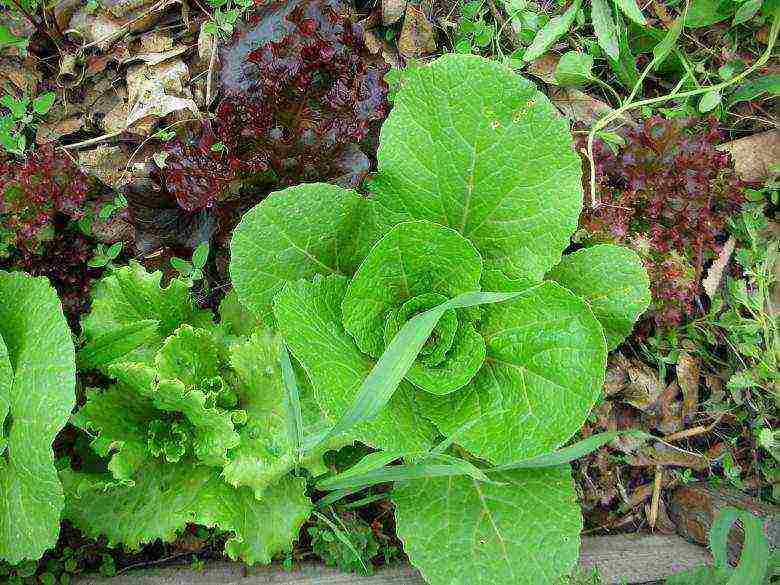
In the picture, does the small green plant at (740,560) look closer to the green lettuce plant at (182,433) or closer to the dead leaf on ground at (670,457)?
the dead leaf on ground at (670,457)

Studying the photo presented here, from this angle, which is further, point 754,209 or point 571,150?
point 754,209

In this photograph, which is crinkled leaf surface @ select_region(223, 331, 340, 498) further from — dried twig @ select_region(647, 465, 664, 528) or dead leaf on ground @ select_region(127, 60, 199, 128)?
dried twig @ select_region(647, 465, 664, 528)

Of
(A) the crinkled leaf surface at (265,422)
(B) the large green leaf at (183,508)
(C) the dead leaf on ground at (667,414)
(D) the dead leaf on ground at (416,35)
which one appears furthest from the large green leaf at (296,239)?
(C) the dead leaf on ground at (667,414)

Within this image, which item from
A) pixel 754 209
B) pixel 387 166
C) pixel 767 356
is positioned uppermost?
pixel 387 166

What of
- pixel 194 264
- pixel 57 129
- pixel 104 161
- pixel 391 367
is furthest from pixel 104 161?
pixel 391 367

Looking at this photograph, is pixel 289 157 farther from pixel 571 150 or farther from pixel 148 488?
pixel 148 488

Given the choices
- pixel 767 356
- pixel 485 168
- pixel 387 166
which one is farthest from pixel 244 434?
pixel 767 356

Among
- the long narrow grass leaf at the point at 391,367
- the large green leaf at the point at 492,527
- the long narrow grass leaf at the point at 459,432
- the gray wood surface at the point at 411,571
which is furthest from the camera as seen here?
the gray wood surface at the point at 411,571
